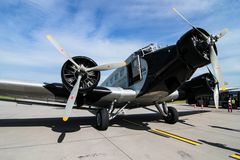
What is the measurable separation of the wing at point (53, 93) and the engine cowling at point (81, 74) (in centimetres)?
55

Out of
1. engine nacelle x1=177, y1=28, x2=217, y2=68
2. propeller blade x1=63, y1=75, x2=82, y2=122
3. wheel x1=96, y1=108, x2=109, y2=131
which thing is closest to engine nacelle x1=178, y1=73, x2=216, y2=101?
engine nacelle x1=177, y1=28, x2=217, y2=68

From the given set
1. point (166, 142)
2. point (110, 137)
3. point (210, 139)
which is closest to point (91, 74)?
point (110, 137)

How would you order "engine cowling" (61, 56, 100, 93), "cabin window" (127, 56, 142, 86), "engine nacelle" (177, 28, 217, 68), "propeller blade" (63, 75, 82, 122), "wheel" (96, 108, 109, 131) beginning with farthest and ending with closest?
"cabin window" (127, 56, 142, 86)
"wheel" (96, 108, 109, 131)
"engine cowling" (61, 56, 100, 93)
"propeller blade" (63, 75, 82, 122)
"engine nacelle" (177, 28, 217, 68)

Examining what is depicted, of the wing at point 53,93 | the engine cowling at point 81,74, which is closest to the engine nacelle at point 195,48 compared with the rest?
the wing at point 53,93

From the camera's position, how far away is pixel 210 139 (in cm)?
656

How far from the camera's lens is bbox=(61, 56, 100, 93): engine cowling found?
7.73 m

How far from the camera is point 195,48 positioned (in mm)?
6625

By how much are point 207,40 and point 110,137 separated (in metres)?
5.34

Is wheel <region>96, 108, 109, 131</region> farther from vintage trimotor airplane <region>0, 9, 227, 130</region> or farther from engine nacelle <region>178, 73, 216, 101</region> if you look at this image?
engine nacelle <region>178, 73, 216, 101</region>

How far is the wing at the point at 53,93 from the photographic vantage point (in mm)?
7878

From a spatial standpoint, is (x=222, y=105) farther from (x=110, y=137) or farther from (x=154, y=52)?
(x=110, y=137)

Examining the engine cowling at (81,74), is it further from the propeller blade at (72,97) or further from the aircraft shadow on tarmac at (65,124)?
the aircraft shadow on tarmac at (65,124)

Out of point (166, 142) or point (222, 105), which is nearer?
point (166, 142)

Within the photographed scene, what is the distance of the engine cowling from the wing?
552mm
